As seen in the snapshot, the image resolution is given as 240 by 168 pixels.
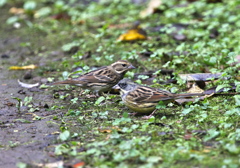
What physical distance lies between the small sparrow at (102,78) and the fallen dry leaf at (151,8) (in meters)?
4.73

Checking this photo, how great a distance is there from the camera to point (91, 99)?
7.46 m

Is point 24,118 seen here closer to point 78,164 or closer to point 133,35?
point 78,164

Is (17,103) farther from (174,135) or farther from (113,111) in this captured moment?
(174,135)

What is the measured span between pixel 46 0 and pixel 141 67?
7840 mm

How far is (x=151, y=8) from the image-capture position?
1268 cm

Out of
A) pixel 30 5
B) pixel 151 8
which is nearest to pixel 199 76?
pixel 151 8

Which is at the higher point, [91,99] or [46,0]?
[46,0]

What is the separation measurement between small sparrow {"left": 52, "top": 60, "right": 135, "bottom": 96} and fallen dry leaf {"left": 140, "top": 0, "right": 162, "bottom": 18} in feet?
15.5

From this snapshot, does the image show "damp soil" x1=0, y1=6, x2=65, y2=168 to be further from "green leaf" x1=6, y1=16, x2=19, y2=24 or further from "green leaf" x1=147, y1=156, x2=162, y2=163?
"green leaf" x1=6, y1=16, x2=19, y2=24

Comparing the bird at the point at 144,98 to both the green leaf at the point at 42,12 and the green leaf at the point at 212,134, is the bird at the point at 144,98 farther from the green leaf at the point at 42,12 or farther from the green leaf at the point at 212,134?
the green leaf at the point at 42,12

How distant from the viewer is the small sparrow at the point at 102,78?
763 cm

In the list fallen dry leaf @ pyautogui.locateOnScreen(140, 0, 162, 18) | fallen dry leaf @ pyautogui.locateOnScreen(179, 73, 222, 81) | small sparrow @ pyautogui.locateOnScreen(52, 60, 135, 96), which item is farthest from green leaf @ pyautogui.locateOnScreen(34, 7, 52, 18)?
fallen dry leaf @ pyautogui.locateOnScreen(179, 73, 222, 81)

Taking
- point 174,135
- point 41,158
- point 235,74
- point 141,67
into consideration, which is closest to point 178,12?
point 141,67

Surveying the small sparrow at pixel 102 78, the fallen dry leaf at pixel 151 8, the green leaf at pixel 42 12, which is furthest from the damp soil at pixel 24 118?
the fallen dry leaf at pixel 151 8
